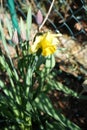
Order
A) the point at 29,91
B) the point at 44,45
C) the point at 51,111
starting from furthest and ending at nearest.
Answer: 1. the point at 29,91
2. the point at 51,111
3. the point at 44,45

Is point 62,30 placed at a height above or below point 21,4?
below

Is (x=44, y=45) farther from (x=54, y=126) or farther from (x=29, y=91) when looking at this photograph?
(x=54, y=126)

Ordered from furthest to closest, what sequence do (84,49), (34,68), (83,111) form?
1. (84,49)
2. (83,111)
3. (34,68)

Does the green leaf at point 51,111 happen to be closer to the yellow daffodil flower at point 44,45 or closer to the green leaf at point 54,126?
the green leaf at point 54,126

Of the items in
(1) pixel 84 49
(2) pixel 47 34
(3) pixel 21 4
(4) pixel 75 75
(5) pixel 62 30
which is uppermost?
(3) pixel 21 4

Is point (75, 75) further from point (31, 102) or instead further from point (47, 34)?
point (47, 34)

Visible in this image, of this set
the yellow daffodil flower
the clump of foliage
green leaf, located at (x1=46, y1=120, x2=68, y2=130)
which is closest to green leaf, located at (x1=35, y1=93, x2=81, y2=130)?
the clump of foliage

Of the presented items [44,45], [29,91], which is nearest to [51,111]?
[29,91]

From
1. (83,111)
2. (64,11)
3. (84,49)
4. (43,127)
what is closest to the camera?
(43,127)

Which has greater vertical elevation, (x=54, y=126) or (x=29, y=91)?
(x=29, y=91)

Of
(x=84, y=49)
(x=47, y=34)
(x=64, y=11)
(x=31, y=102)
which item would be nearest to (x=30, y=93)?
(x=31, y=102)

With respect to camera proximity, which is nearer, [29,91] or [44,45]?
[44,45]
